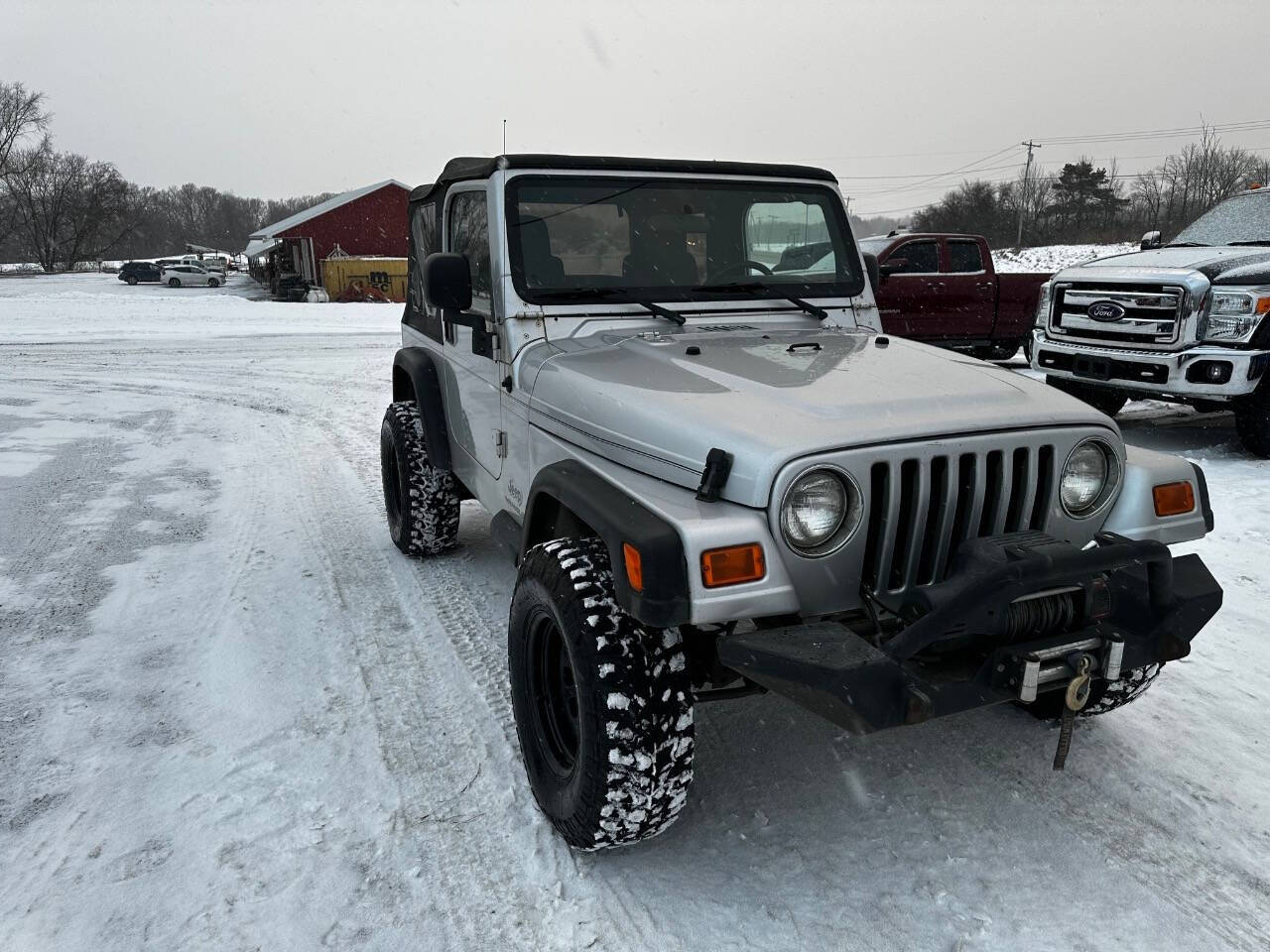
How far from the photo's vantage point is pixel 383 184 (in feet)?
125

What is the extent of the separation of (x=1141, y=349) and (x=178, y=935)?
24.1ft

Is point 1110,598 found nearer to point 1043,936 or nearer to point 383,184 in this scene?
point 1043,936

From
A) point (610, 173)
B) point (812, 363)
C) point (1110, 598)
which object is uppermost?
point (610, 173)

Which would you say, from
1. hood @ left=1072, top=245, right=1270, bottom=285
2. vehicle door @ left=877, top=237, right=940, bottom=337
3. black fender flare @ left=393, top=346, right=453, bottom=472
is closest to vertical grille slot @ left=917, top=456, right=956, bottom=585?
black fender flare @ left=393, top=346, right=453, bottom=472

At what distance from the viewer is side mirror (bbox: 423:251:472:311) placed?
3328mm

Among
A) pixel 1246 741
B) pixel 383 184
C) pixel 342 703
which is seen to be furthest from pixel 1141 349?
pixel 383 184

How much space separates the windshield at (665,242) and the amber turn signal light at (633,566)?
153cm

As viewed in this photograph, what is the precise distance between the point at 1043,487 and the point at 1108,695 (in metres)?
1.00

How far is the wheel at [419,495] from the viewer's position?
15.8 feet

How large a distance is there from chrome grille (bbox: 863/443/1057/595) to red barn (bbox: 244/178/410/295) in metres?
37.2

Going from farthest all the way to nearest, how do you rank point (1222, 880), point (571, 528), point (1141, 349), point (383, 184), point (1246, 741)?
1. point (383, 184)
2. point (1141, 349)
3. point (1246, 741)
4. point (571, 528)
5. point (1222, 880)

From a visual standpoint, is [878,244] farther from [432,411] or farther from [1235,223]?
[432,411]

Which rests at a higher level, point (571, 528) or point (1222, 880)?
point (571, 528)

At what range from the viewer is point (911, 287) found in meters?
10.6
